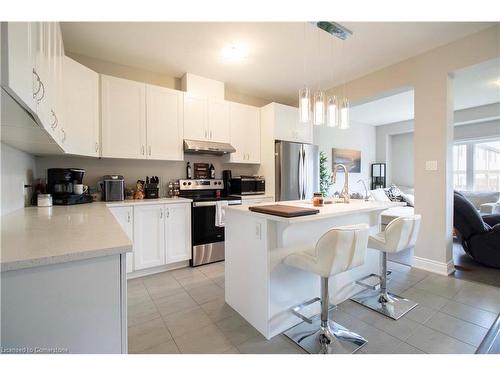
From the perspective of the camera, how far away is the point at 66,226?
1328 mm

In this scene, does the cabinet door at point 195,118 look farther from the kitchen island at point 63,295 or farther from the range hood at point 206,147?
the kitchen island at point 63,295

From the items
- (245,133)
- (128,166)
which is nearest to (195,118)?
(245,133)

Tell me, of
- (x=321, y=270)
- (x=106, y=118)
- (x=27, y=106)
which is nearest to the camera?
(x=27, y=106)

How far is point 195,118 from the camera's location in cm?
338

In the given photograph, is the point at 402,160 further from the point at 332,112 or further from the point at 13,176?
the point at 13,176

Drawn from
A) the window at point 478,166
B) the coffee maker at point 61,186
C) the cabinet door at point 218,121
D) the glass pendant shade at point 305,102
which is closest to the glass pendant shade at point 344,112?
the glass pendant shade at point 305,102

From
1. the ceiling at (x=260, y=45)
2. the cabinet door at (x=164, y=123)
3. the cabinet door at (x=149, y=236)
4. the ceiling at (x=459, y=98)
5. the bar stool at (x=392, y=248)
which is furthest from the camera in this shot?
the ceiling at (x=459, y=98)

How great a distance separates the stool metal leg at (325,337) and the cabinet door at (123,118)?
261 cm

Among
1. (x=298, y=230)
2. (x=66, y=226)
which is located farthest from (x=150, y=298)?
(x=298, y=230)

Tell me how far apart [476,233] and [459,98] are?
315 cm

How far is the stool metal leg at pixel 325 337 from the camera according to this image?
1.55m

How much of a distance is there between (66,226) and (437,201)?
360cm
